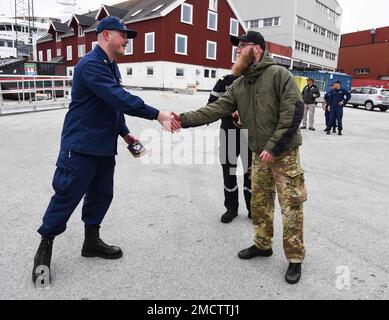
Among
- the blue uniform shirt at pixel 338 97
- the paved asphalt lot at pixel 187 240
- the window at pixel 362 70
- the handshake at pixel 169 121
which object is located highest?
the window at pixel 362 70

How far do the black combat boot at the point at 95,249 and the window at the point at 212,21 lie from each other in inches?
1430

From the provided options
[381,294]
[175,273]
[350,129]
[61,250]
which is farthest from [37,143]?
[350,129]

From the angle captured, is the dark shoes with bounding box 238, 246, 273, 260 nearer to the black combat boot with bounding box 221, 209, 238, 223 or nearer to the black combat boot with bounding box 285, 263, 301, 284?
the black combat boot with bounding box 285, 263, 301, 284

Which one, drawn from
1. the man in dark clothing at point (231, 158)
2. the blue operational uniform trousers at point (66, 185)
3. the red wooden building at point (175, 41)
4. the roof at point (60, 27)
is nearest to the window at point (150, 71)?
the red wooden building at point (175, 41)

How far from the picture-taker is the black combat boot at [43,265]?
2.97 metres

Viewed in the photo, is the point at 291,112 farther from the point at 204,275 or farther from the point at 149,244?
the point at 149,244

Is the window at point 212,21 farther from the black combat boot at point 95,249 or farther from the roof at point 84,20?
the black combat boot at point 95,249

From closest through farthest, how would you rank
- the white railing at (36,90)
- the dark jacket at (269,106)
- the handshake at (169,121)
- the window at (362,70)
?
the dark jacket at (269,106), the handshake at (169,121), the white railing at (36,90), the window at (362,70)

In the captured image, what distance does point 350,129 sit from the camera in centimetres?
1458

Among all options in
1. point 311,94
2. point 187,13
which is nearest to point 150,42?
point 187,13

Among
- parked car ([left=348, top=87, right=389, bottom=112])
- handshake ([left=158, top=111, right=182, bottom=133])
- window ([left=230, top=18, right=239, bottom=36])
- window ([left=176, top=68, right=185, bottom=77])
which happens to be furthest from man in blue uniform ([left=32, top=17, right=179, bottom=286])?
window ([left=230, top=18, right=239, bottom=36])

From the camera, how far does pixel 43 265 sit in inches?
119

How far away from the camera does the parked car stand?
25.7 meters

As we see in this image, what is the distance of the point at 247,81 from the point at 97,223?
197 cm
